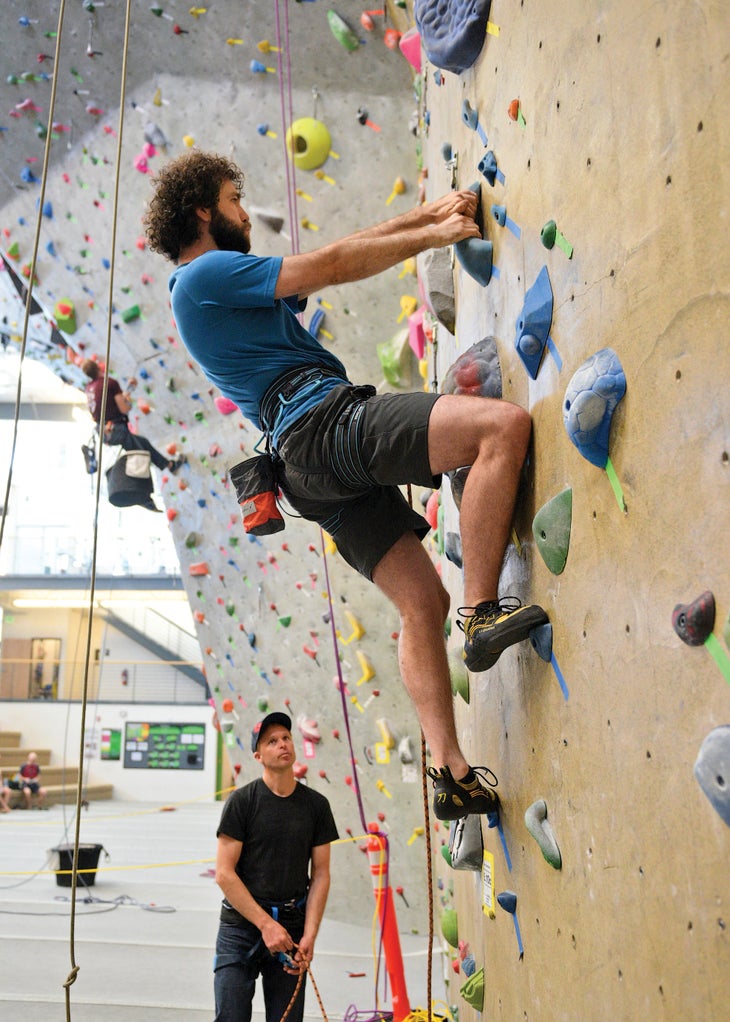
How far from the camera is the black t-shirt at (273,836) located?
265 cm

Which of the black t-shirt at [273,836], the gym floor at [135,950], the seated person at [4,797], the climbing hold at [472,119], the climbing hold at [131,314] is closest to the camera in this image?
the climbing hold at [472,119]

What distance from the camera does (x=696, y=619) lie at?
0.94 meters

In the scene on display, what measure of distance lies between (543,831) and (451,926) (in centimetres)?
179

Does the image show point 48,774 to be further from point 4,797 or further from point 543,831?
point 543,831

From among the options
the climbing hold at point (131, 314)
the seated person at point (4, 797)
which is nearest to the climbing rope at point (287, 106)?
the climbing hold at point (131, 314)

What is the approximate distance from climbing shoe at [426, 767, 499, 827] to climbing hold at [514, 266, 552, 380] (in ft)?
2.34

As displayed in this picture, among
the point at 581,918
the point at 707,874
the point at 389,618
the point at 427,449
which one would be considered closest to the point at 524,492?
the point at 427,449

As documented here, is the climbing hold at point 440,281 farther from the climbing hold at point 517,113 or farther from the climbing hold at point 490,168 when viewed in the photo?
the climbing hold at point 517,113

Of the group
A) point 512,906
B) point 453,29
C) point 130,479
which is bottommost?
point 512,906

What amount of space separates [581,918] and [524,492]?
2.05 feet

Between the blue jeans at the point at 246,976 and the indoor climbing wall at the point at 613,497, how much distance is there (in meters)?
0.99

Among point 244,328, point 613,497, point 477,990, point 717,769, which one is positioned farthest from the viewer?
point 477,990

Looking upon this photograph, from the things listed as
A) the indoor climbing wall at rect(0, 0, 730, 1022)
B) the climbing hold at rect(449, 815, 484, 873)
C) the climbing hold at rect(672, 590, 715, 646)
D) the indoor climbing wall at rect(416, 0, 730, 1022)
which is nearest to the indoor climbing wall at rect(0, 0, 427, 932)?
the indoor climbing wall at rect(0, 0, 730, 1022)

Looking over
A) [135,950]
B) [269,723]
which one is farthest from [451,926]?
[135,950]
